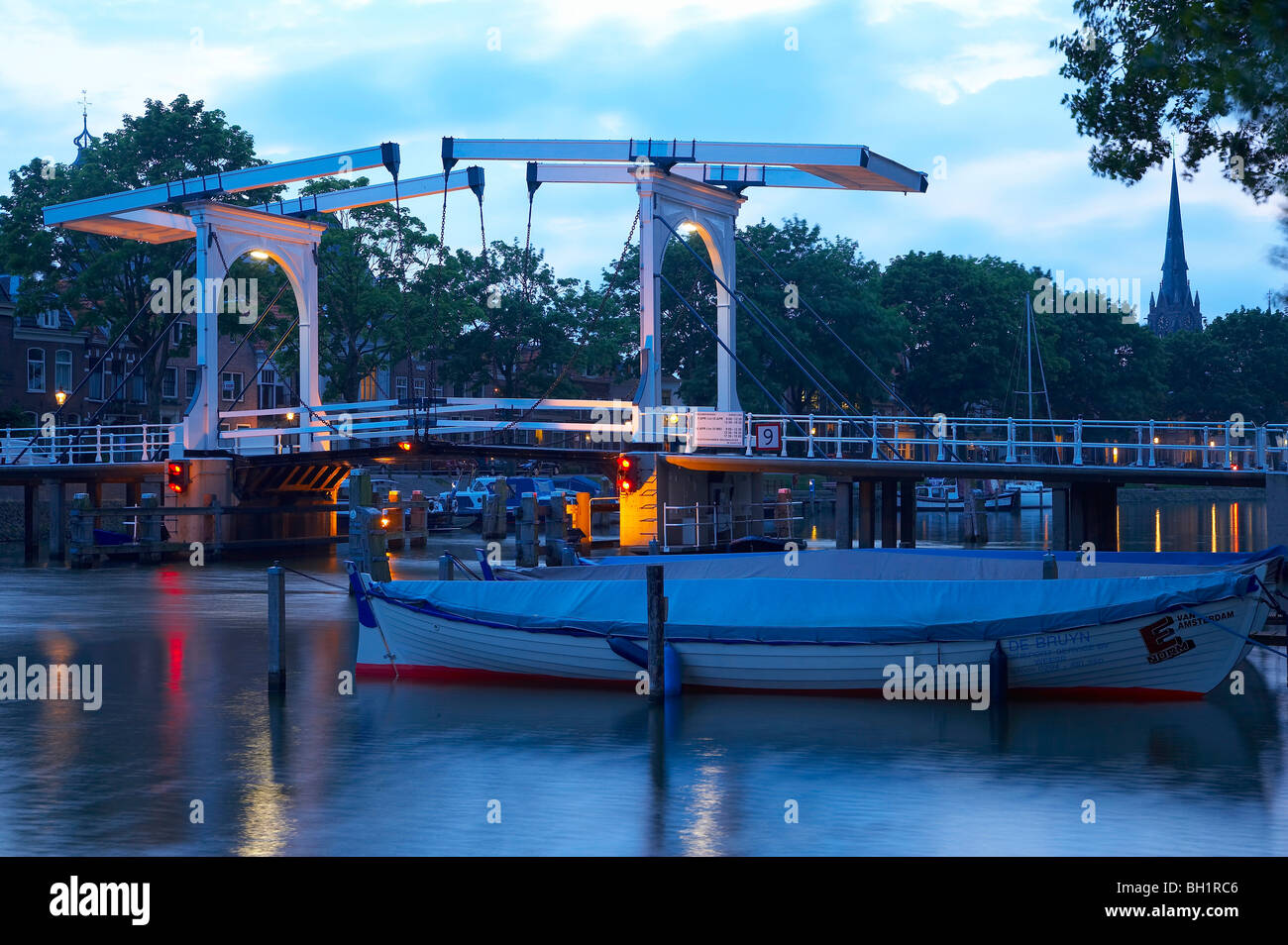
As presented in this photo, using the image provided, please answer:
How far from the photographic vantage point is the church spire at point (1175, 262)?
174375 mm

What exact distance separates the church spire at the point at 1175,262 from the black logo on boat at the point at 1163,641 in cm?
16853

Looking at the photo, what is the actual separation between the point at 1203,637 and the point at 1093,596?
132 cm

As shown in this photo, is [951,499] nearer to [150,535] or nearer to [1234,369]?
[1234,369]

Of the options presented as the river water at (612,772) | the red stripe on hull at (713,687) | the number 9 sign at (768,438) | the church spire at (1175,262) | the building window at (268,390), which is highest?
the church spire at (1175,262)

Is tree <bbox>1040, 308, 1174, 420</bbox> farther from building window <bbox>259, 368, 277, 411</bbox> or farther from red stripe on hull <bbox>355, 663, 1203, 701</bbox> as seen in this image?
red stripe on hull <bbox>355, 663, 1203, 701</bbox>

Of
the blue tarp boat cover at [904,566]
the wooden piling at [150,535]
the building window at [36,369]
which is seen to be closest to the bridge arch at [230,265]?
the wooden piling at [150,535]

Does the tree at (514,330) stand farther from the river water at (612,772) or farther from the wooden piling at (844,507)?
the river water at (612,772)

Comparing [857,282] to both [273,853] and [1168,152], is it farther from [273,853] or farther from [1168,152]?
[273,853]

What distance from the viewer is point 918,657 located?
56.2ft

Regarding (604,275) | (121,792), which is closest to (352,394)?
(604,275)

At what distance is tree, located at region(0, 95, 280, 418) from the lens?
51719 mm

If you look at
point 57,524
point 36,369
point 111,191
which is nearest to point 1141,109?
point 57,524

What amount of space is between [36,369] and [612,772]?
179 feet

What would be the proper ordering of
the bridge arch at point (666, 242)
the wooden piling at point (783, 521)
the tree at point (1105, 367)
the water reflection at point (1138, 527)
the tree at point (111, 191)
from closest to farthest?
the bridge arch at point (666, 242) → the wooden piling at point (783, 521) → the water reflection at point (1138, 527) → the tree at point (111, 191) → the tree at point (1105, 367)
